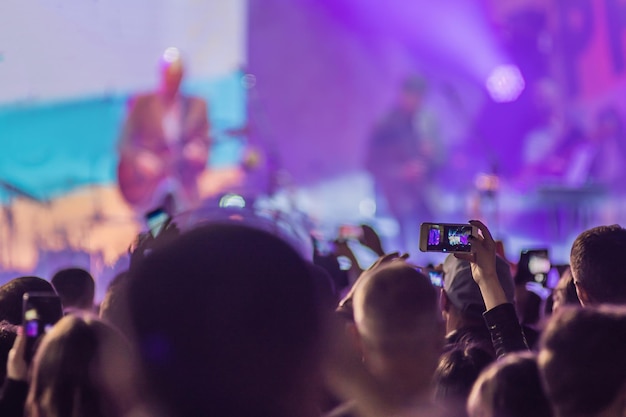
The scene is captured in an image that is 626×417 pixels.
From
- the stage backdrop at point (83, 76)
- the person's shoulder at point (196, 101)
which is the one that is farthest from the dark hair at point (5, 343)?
the person's shoulder at point (196, 101)

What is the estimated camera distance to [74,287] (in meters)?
3.58

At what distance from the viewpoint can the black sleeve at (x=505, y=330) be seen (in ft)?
7.60

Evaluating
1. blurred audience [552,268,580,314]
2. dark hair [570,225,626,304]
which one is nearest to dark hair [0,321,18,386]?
dark hair [570,225,626,304]

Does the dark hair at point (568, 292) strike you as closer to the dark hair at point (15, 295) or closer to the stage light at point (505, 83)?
the dark hair at point (15, 295)

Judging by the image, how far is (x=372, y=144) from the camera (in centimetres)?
1129

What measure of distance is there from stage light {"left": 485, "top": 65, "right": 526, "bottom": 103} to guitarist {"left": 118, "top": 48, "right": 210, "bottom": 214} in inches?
166

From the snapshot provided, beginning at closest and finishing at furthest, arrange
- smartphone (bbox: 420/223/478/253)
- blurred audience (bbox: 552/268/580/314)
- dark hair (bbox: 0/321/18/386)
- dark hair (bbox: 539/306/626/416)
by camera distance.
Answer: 1. dark hair (bbox: 539/306/626/416)
2. dark hair (bbox: 0/321/18/386)
3. smartphone (bbox: 420/223/478/253)
4. blurred audience (bbox: 552/268/580/314)

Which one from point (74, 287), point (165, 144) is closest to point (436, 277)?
point (74, 287)

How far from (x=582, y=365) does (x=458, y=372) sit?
0.79 m

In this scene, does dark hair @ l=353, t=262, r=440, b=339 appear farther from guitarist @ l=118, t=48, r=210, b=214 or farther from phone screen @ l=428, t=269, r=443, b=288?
guitarist @ l=118, t=48, r=210, b=214

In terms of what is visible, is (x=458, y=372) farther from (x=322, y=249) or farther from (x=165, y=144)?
(x=165, y=144)

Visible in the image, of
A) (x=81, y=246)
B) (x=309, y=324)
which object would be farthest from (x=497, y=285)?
(x=81, y=246)

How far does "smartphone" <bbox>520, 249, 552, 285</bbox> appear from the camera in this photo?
150 inches

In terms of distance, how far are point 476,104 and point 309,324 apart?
444 inches
